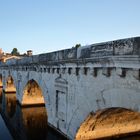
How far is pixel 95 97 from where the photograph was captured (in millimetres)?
9523

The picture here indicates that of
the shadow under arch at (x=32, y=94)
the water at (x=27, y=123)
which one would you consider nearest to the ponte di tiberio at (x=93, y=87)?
the water at (x=27, y=123)

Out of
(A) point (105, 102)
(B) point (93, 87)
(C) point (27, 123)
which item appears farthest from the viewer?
(C) point (27, 123)

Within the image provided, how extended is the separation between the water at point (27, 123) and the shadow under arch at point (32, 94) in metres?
0.72

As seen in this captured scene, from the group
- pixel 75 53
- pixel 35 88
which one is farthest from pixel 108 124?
pixel 35 88

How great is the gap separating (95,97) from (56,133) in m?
5.58

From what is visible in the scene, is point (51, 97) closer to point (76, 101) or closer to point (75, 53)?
point (76, 101)

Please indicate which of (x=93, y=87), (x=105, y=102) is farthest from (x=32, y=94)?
(x=105, y=102)

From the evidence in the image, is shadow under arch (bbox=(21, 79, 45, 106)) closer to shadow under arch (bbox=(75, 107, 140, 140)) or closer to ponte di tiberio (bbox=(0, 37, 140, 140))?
ponte di tiberio (bbox=(0, 37, 140, 140))

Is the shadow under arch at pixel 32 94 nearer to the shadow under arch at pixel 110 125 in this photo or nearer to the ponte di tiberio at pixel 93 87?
the ponte di tiberio at pixel 93 87

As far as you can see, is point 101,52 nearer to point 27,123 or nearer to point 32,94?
point 27,123

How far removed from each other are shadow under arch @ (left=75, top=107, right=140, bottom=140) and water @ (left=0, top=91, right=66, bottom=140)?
2.13m

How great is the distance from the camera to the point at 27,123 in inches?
719

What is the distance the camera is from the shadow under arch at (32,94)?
21484 mm

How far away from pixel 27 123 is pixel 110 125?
8.10 metres
